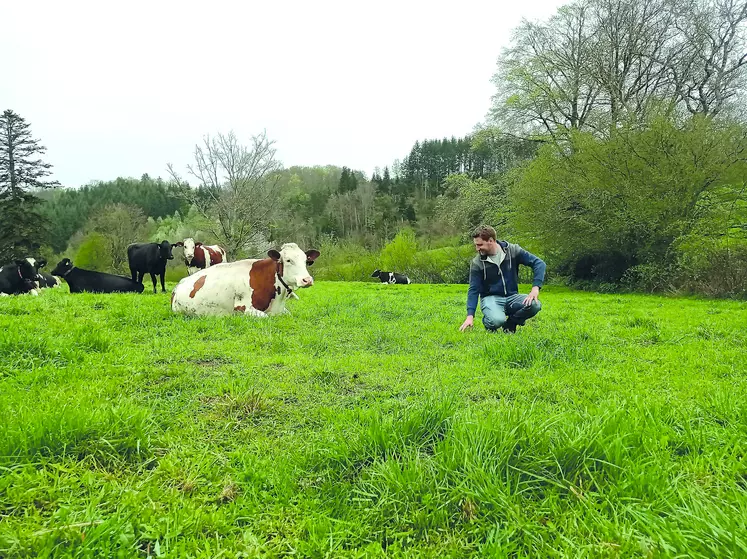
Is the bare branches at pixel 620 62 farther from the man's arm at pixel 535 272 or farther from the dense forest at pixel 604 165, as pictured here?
the man's arm at pixel 535 272

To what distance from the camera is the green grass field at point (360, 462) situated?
1.71 m

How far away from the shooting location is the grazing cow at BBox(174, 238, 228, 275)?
18.6 metres

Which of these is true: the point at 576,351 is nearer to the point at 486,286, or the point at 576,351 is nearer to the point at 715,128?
the point at 486,286

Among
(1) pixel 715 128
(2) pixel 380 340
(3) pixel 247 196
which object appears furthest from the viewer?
(3) pixel 247 196

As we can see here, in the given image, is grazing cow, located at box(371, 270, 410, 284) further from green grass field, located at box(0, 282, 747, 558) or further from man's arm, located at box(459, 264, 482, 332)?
green grass field, located at box(0, 282, 747, 558)

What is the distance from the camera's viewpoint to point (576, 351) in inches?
204

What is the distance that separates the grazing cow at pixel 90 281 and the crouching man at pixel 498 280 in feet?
39.1

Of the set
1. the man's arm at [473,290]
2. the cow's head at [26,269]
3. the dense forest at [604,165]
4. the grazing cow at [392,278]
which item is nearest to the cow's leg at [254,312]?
the man's arm at [473,290]

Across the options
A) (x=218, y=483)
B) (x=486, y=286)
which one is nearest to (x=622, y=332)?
(x=486, y=286)

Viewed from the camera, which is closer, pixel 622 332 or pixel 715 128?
pixel 622 332

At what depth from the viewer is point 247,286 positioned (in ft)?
27.0

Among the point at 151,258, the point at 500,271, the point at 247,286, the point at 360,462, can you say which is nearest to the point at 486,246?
the point at 500,271

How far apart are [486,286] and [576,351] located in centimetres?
210

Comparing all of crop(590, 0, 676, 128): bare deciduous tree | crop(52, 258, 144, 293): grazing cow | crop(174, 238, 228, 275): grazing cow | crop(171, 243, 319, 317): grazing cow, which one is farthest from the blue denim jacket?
crop(590, 0, 676, 128): bare deciduous tree
